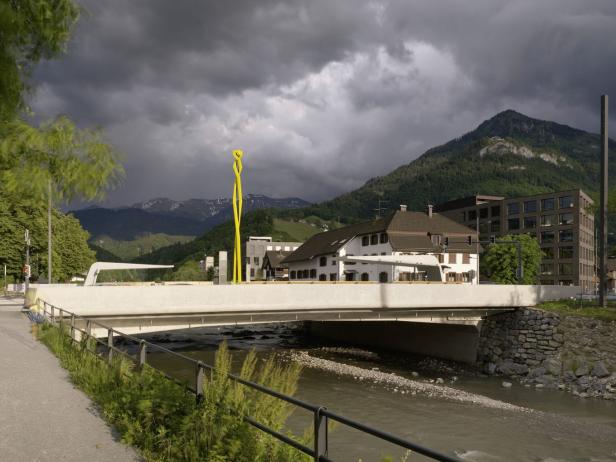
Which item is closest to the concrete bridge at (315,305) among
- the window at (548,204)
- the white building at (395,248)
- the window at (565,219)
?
the white building at (395,248)

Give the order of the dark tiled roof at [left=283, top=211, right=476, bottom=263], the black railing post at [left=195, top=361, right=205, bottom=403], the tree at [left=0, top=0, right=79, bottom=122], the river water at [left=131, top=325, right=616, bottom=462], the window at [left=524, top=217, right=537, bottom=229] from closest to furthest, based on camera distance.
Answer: the tree at [left=0, top=0, right=79, bottom=122], the black railing post at [left=195, top=361, right=205, bottom=403], the river water at [left=131, top=325, right=616, bottom=462], the dark tiled roof at [left=283, top=211, right=476, bottom=263], the window at [left=524, top=217, right=537, bottom=229]

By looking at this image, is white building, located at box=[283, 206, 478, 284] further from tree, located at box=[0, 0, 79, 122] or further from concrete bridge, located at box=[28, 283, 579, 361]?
tree, located at box=[0, 0, 79, 122]

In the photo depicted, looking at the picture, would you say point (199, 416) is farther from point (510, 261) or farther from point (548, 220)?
point (548, 220)

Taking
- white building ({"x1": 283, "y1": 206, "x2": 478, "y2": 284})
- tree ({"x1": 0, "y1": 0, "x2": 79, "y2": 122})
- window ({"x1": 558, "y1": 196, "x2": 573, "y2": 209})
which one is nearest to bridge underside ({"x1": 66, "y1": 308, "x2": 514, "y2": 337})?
tree ({"x1": 0, "y1": 0, "x2": 79, "y2": 122})

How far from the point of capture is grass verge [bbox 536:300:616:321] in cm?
3228

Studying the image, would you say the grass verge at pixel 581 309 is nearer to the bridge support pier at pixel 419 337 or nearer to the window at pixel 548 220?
the bridge support pier at pixel 419 337

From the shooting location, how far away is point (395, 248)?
64812 mm

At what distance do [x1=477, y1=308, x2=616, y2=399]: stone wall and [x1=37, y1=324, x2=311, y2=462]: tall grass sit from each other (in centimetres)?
2364

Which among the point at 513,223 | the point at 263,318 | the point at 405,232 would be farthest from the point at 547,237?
the point at 263,318

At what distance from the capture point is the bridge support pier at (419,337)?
35.6 metres

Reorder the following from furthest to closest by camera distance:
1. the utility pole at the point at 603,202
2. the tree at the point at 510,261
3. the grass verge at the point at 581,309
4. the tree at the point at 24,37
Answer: the tree at the point at 510,261
the utility pole at the point at 603,202
the grass verge at the point at 581,309
the tree at the point at 24,37

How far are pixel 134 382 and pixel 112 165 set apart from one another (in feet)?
12.8

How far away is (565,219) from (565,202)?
9.73ft

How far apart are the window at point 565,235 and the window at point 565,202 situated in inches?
165
